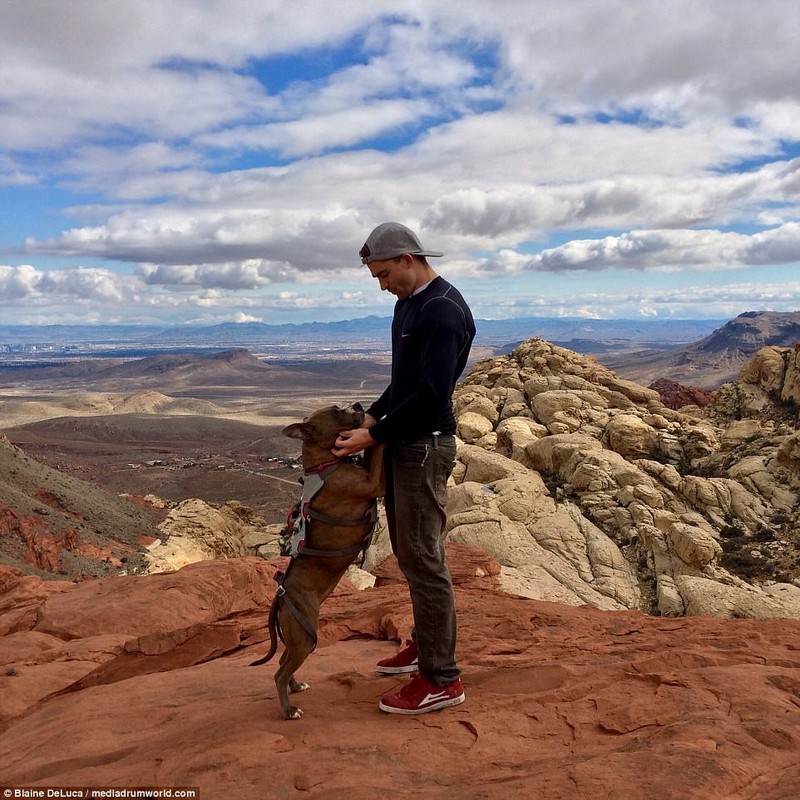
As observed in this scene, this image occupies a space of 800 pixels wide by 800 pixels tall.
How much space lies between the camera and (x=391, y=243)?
4270mm

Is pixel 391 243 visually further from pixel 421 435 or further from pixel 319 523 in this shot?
pixel 319 523

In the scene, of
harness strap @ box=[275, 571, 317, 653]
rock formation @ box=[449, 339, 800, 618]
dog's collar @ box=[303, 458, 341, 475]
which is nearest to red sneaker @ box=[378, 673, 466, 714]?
harness strap @ box=[275, 571, 317, 653]

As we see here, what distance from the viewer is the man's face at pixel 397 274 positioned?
170 inches

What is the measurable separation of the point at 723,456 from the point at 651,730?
15.6 meters

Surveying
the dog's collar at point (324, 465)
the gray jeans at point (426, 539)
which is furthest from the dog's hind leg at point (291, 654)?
the dog's collar at point (324, 465)

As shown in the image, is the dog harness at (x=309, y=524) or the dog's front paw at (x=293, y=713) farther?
the dog harness at (x=309, y=524)

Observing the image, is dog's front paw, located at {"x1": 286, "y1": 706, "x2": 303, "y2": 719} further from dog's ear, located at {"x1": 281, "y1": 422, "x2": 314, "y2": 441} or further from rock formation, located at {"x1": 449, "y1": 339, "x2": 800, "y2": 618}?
A: rock formation, located at {"x1": 449, "y1": 339, "x2": 800, "y2": 618}

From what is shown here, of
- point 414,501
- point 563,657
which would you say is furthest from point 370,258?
point 563,657

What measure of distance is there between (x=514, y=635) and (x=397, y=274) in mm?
4398

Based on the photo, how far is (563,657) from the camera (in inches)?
225

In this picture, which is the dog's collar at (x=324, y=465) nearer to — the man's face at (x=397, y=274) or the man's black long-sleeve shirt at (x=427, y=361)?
the man's black long-sleeve shirt at (x=427, y=361)

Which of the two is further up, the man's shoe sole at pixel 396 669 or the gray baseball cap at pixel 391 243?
the gray baseball cap at pixel 391 243

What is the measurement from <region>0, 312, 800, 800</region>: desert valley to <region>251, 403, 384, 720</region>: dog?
56cm

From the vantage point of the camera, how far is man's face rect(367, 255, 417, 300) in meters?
4.31
